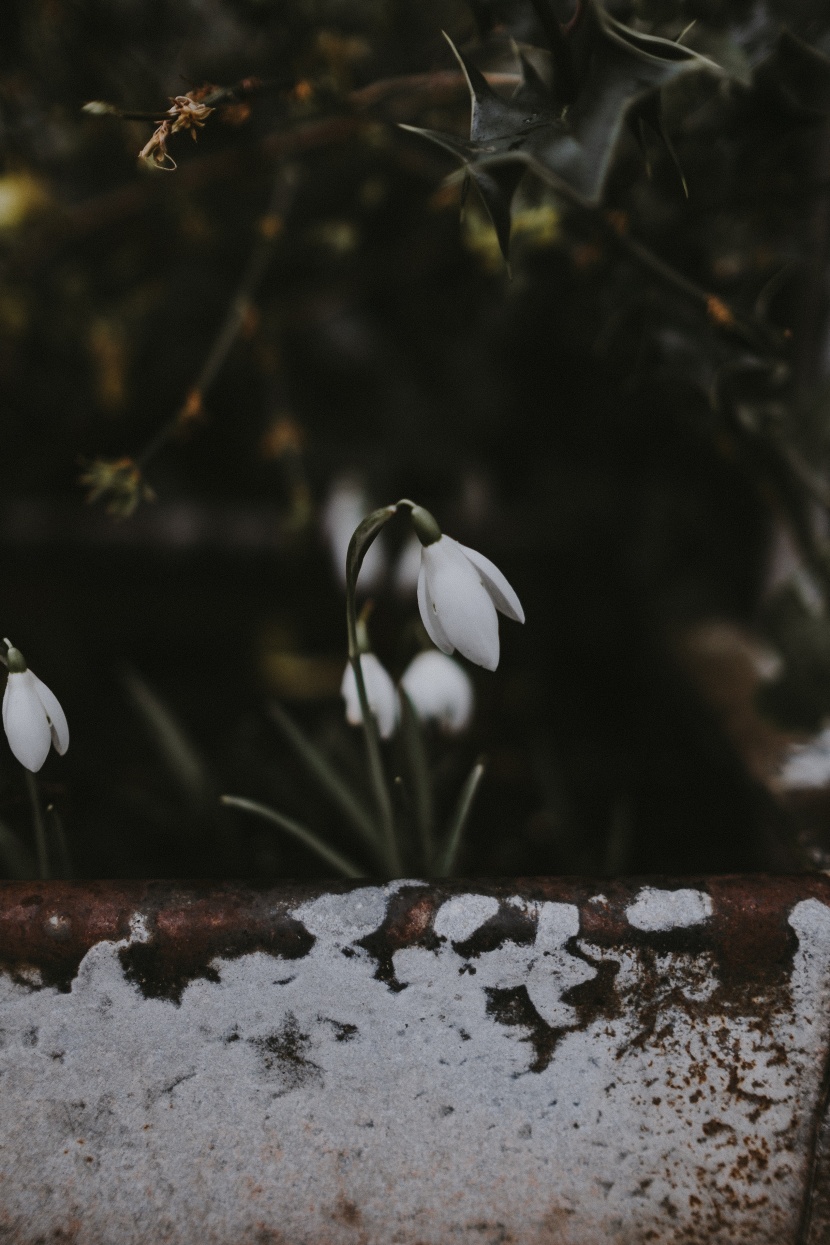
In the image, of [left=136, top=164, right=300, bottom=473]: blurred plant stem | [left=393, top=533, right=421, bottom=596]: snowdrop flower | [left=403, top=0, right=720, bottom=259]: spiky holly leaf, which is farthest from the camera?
[left=393, top=533, right=421, bottom=596]: snowdrop flower

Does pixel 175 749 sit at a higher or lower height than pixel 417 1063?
higher

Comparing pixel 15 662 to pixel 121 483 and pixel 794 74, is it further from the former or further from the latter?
pixel 794 74

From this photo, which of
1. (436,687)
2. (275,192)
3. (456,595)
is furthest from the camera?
(275,192)

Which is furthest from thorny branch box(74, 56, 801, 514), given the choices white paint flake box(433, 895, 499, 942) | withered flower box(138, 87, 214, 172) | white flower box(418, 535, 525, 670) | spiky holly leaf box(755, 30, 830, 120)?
white paint flake box(433, 895, 499, 942)

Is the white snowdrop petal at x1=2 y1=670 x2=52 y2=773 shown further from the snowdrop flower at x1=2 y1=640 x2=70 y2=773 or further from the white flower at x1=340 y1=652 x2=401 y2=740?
the white flower at x1=340 y1=652 x2=401 y2=740

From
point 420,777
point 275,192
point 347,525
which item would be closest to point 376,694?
point 420,777
